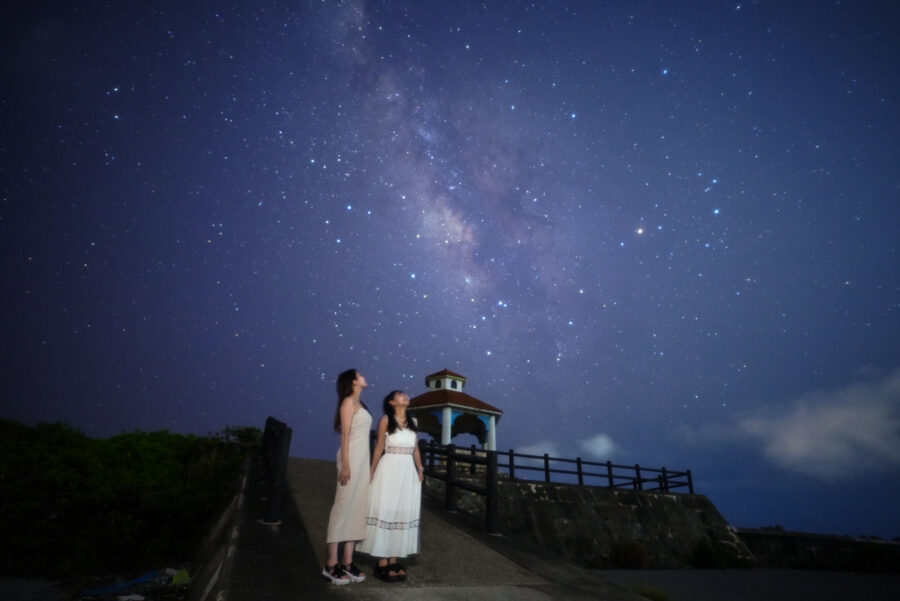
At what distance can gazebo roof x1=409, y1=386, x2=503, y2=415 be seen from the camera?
1820cm

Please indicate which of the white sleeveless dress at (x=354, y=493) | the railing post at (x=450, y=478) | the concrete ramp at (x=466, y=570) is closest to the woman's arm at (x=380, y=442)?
the white sleeveless dress at (x=354, y=493)

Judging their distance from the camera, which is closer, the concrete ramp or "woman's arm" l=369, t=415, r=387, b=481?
the concrete ramp

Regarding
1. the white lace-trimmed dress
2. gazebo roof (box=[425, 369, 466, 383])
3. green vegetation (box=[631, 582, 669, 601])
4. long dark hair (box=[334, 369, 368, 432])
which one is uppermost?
gazebo roof (box=[425, 369, 466, 383])

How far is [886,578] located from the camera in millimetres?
12828

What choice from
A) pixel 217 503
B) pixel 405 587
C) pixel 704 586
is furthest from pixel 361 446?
pixel 704 586

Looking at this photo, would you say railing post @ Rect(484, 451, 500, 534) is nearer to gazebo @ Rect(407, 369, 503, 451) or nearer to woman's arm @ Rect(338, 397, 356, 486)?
woman's arm @ Rect(338, 397, 356, 486)

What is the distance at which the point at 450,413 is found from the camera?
17.8 m

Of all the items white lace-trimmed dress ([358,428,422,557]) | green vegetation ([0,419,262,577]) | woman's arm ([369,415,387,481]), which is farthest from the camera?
green vegetation ([0,419,262,577])

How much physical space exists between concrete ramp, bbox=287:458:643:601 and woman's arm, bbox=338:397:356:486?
84cm

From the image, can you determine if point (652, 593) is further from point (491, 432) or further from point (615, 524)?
point (491, 432)

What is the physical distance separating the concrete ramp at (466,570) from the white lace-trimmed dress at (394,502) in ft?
0.93

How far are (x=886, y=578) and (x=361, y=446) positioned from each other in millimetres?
17167

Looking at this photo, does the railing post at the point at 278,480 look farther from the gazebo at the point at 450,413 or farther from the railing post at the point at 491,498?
the gazebo at the point at 450,413

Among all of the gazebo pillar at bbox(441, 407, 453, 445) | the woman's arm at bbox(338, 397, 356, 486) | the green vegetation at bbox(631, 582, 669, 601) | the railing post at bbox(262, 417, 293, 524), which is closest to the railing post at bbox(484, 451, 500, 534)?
the green vegetation at bbox(631, 582, 669, 601)
